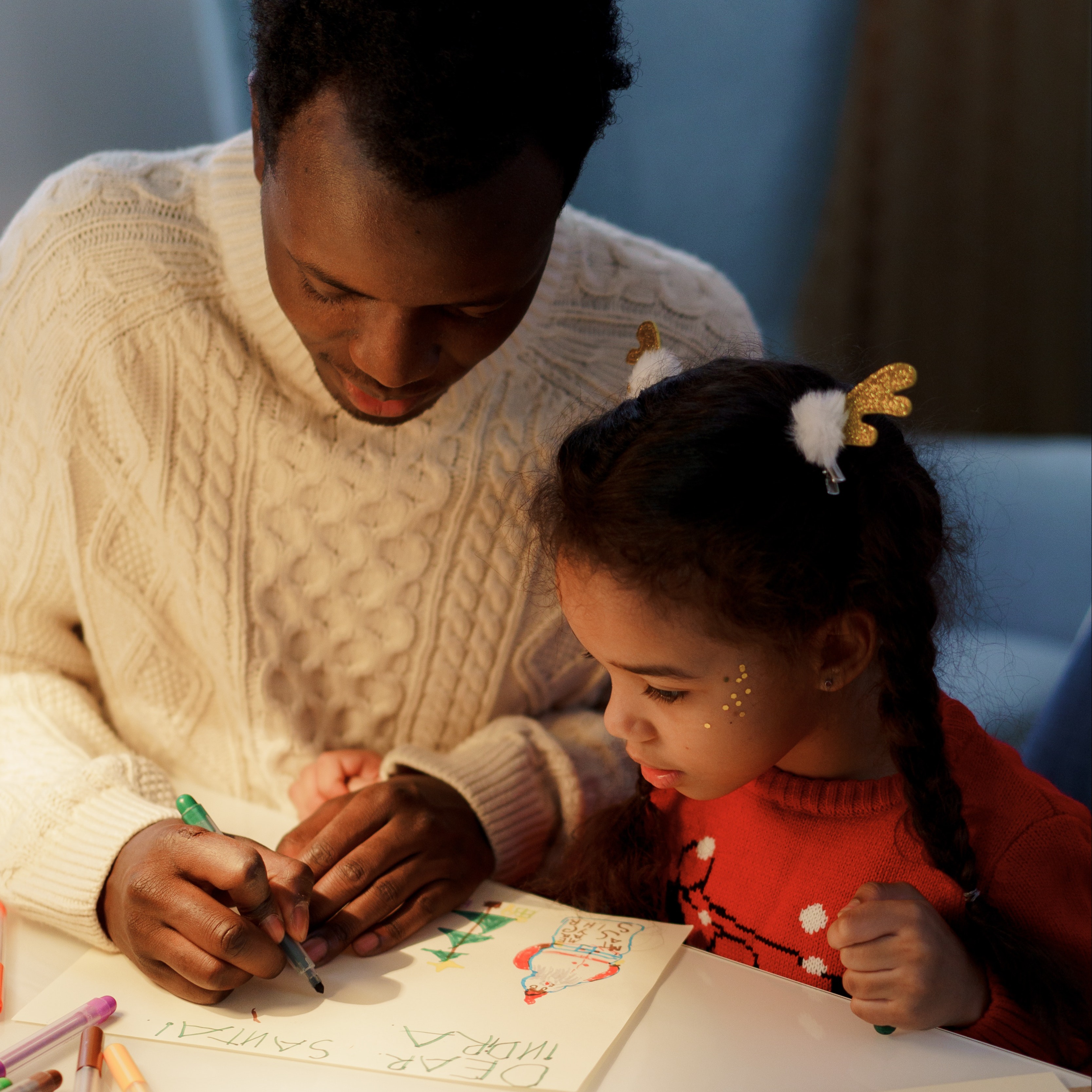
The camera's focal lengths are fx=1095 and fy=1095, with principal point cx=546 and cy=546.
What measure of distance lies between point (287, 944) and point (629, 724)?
12.1 inches

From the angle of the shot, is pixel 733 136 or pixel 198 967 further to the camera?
pixel 733 136

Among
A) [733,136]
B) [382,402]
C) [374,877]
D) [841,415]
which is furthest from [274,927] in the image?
[733,136]

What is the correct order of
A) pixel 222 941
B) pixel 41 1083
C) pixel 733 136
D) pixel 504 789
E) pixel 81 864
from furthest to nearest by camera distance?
pixel 733 136, pixel 504 789, pixel 81 864, pixel 222 941, pixel 41 1083

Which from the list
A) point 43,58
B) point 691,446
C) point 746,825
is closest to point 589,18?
point 691,446

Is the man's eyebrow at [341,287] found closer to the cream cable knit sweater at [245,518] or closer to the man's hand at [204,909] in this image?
the cream cable knit sweater at [245,518]

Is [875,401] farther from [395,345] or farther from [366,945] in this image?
[366,945]

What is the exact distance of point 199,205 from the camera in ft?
3.78

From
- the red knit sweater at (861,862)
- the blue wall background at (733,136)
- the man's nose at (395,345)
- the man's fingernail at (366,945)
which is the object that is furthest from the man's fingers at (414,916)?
the blue wall background at (733,136)

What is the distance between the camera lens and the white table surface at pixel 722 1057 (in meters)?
0.71

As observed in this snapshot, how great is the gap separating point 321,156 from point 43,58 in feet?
3.01

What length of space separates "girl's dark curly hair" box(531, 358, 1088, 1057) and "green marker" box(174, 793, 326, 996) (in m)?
0.37

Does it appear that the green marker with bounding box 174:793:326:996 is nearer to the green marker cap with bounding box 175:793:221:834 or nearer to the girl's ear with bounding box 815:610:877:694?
the green marker cap with bounding box 175:793:221:834

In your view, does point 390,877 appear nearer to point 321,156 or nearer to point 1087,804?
point 321,156

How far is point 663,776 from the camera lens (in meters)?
0.86
